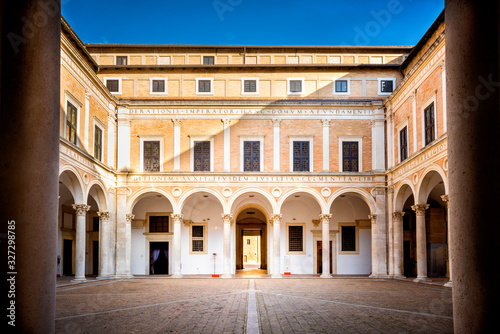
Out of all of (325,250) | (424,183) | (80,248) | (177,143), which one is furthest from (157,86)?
(424,183)

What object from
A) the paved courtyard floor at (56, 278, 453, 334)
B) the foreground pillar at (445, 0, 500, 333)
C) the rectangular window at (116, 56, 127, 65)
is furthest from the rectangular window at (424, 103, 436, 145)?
the foreground pillar at (445, 0, 500, 333)

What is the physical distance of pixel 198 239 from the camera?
111ft

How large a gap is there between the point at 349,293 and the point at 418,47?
54.6 feet

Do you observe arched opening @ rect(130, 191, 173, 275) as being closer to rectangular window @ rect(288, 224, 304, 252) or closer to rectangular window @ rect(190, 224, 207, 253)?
rectangular window @ rect(190, 224, 207, 253)

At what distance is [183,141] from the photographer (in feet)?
102

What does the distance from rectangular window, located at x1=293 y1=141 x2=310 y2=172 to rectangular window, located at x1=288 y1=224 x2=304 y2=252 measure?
506 centimetres

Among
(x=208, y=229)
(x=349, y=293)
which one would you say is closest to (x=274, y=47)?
(x=208, y=229)

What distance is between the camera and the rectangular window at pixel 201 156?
3095 centimetres

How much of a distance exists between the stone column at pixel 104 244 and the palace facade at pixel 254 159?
80mm

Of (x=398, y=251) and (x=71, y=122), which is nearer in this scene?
(x=71, y=122)

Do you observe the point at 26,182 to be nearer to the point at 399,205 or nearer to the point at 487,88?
the point at 487,88

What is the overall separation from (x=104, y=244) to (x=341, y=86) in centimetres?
1802

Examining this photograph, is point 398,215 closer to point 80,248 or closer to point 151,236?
point 151,236

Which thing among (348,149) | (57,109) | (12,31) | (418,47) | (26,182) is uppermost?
(418,47)
